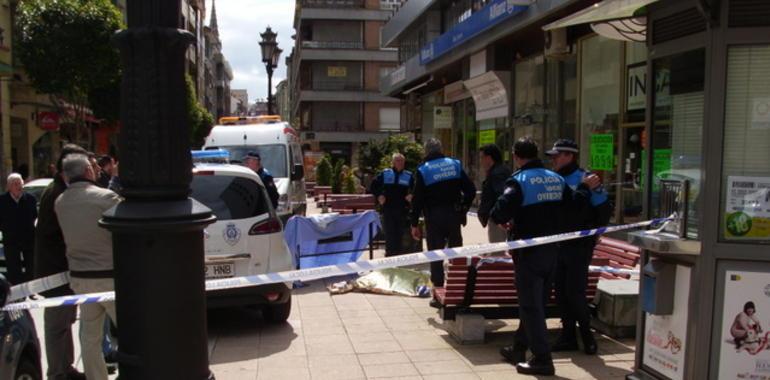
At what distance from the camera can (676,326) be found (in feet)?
14.2

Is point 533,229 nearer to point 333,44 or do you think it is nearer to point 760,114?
point 760,114

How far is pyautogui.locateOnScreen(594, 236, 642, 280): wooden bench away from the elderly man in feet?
16.0

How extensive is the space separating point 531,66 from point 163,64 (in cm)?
1617

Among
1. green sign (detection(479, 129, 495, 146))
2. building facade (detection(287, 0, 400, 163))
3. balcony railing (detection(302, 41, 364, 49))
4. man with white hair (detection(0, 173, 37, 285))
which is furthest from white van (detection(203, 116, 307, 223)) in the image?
balcony railing (detection(302, 41, 364, 49))

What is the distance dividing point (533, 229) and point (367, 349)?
1976 millimetres

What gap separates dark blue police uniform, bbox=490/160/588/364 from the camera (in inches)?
192

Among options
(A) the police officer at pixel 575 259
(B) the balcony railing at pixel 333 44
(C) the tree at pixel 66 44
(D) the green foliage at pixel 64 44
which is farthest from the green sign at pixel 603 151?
(B) the balcony railing at pixel 333 44

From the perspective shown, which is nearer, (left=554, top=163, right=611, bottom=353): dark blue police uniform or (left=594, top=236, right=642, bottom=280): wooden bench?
(left=554, top=163, right=611, bottom=353): dark blue police uniform

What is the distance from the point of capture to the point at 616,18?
4977 mm

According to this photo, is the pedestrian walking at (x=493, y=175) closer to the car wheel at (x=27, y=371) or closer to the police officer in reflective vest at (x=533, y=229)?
the police officer in reflective vest at (x=533, y=229)

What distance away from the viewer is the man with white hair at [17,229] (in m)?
7.96

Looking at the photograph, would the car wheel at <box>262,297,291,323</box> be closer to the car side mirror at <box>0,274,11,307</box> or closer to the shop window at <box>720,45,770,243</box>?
the car side mirror at <box>0,274,11,307</box>

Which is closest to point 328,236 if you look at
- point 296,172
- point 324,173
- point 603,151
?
point 296,172

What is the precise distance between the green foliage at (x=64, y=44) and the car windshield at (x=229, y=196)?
17.4 m
